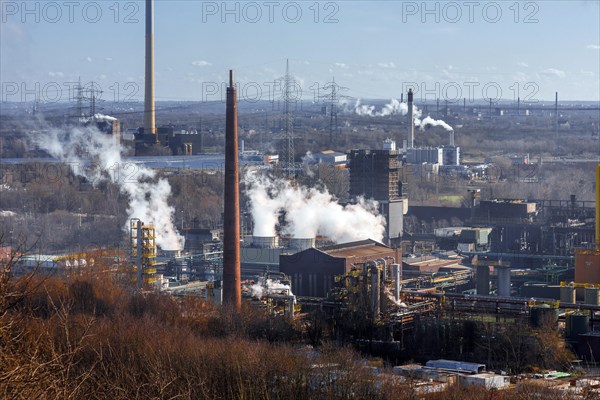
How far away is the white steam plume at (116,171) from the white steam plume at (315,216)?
2.36m

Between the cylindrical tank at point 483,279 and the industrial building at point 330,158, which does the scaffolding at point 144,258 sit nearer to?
the cylindrical tank at point 483,279

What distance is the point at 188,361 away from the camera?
15.3 m

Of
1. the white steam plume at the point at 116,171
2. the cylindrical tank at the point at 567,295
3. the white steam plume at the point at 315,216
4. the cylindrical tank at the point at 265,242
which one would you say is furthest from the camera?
the white steam plume at the point at 116,171

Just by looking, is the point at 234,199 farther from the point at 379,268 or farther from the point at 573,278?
the point at 573,278

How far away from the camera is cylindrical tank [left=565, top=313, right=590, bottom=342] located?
19781 mm

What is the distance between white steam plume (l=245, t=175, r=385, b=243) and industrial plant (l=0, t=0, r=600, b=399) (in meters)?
0.07

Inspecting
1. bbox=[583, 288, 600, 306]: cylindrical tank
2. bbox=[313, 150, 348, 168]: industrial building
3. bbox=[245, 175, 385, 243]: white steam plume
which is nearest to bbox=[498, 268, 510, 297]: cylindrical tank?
bbox=[583, 288, 600, 306]: cylindrical tank

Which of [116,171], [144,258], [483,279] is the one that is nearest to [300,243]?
[483,279]

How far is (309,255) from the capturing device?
26.6 metres

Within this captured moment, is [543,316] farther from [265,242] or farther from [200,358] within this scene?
[265,242]

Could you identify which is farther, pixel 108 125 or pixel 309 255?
pixel 108 125

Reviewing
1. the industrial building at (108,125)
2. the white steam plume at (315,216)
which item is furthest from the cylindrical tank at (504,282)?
the industrial building at (108,125)

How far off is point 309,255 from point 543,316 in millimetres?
7390

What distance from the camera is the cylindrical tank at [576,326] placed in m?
19.8
